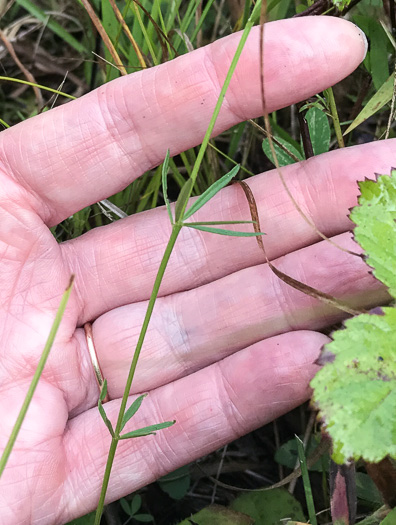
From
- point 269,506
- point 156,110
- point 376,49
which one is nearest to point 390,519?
point 269,506

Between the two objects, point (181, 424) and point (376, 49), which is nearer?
point (181, 424)

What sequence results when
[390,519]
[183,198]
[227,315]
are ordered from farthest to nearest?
[227,315] < [390,519] < [183,198]

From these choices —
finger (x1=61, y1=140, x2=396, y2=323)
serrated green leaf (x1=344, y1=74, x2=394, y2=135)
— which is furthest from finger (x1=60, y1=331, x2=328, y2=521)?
serrated green leaf (x1=344, y1=74, x2=394, y2=135)

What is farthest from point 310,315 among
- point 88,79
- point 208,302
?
point 88,79

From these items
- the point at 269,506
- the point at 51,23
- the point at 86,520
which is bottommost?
the point at 269,506

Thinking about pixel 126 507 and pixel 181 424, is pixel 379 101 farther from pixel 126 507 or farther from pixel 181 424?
pixel 126 507

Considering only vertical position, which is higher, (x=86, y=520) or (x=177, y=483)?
(x=86, y=520)

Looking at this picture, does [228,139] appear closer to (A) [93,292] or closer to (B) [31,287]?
(A) [93,292]

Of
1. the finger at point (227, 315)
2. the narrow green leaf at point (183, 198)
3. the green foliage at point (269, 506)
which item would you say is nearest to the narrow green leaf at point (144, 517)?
the green foliage at point (269, 506)
